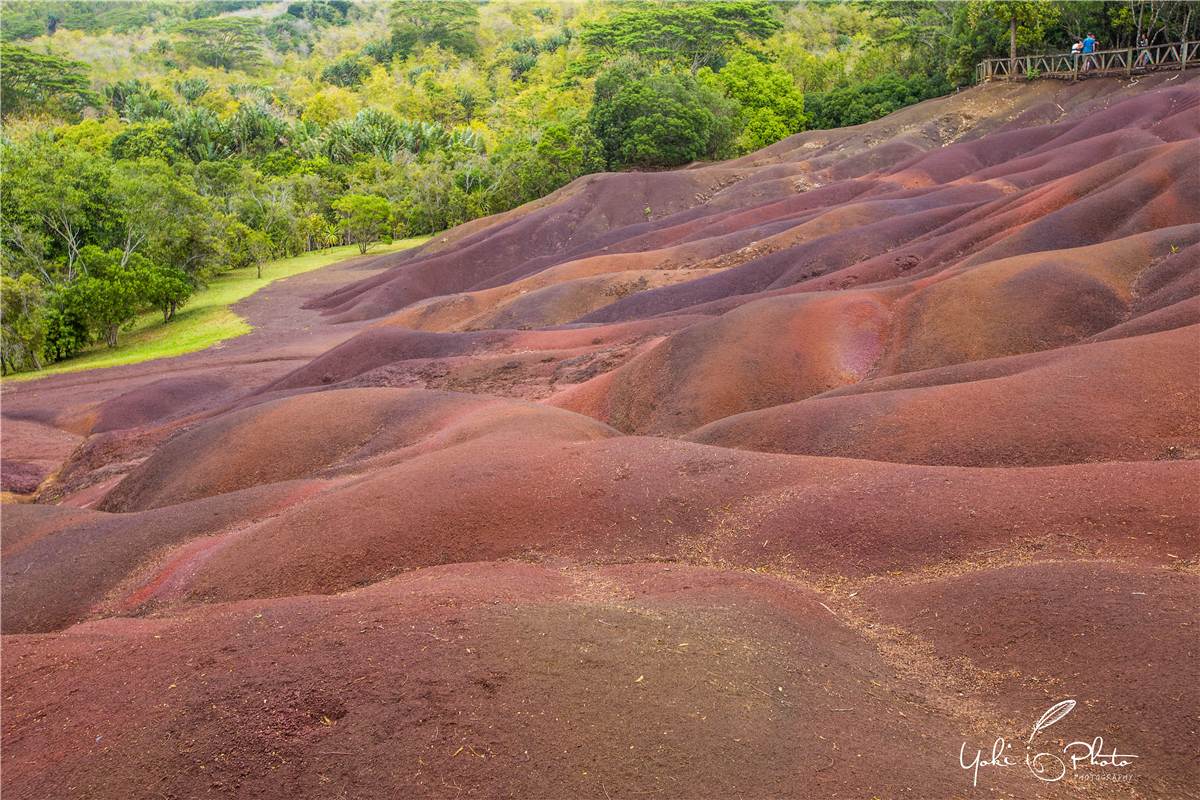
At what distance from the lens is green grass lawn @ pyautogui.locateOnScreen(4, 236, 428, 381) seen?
1444 inches

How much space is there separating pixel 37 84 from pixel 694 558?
96423 millimetres

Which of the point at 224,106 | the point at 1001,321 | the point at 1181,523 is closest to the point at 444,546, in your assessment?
the point at 1181,523

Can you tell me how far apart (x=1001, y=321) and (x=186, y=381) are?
88.5 ft

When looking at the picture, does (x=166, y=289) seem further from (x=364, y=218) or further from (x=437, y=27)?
(x=437, y=27)

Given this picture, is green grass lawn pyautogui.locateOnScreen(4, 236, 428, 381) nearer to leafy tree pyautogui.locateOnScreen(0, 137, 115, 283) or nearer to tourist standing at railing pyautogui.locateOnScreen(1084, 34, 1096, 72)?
leafy tree pyautogui.locateOnScreen(0, 137, 115, 283)

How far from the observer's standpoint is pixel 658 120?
2208 inches

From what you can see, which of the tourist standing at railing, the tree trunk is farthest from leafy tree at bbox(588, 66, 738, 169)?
the tourist standing at railing

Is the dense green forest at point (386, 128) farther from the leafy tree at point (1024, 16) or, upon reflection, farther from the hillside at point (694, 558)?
the hillside at point (694, 558)

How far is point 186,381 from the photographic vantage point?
29500mm

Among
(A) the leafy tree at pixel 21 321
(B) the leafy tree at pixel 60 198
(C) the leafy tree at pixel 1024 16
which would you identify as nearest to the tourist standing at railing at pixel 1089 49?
(C) the leafy tree at pixel 1024 16

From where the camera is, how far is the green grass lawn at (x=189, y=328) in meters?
36.7

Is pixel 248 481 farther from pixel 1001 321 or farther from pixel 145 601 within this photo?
pixel 1001 321
